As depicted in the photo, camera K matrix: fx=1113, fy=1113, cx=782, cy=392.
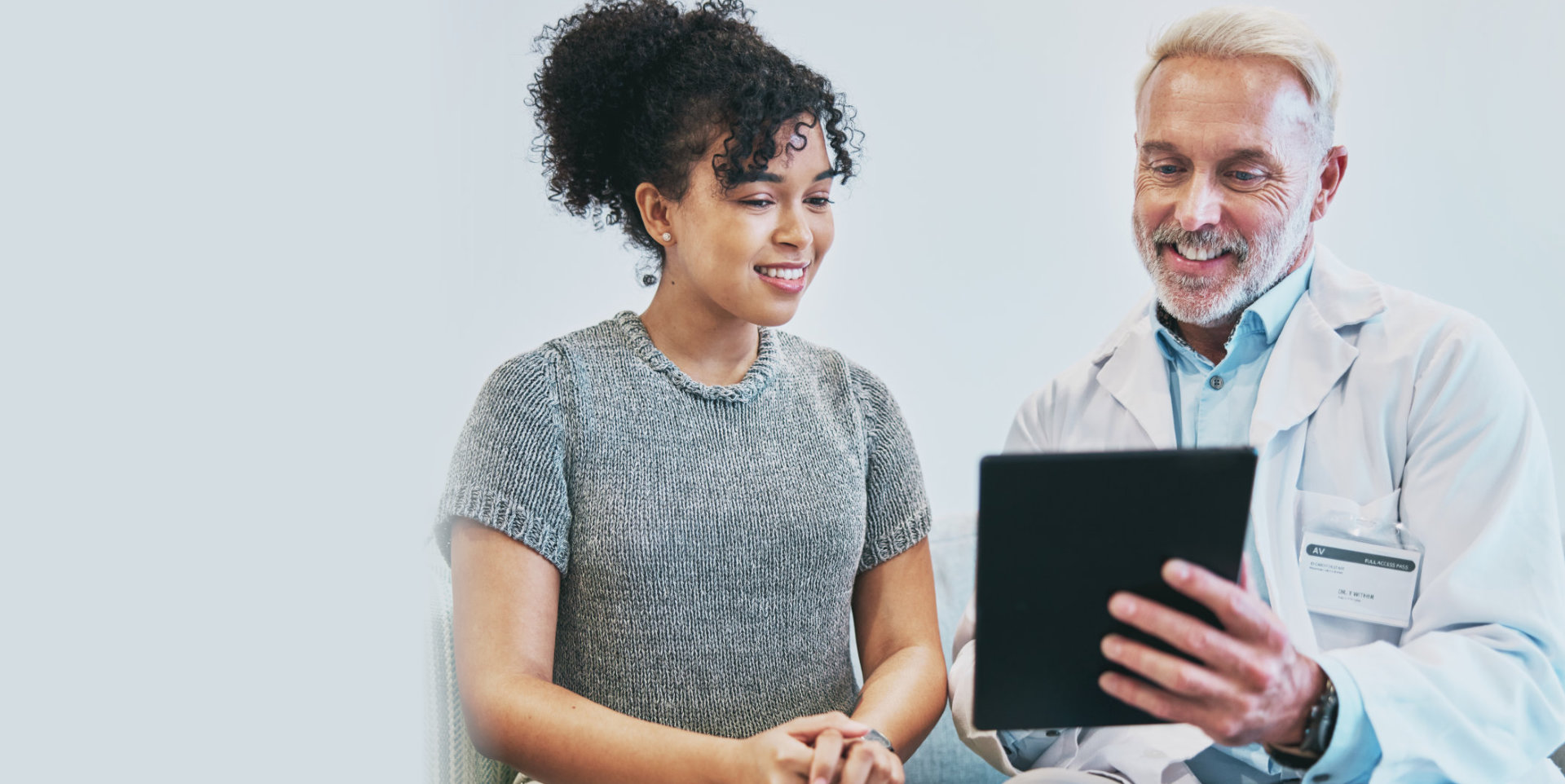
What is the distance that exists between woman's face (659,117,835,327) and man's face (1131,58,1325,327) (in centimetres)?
47

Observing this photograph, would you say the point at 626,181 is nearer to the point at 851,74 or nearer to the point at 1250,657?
the point at 1250,657

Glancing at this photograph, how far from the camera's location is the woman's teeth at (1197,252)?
1385mm

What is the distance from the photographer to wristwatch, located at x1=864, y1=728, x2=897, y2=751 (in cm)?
109

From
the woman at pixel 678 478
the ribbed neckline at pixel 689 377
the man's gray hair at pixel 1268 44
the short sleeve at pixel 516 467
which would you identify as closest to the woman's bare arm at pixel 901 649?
the woman at pixel 678 478

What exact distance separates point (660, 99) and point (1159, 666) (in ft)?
2.61

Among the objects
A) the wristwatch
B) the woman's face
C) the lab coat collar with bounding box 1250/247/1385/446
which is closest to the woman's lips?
the woman's face

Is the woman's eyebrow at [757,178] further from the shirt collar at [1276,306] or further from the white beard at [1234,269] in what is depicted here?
the shirt collar at [1276,306]

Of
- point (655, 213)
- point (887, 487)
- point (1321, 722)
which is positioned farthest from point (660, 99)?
point (1321, 722)

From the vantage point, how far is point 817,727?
1.06m

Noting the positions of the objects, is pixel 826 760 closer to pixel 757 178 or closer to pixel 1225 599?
pixel 1225 599

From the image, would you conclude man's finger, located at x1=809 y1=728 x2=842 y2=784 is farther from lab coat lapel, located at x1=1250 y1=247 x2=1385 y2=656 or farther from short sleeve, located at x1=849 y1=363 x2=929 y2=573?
lab coat lapel, located at x1=1250 y1=247 x2=1385 y2=656

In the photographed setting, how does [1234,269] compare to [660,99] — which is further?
[1234,269]

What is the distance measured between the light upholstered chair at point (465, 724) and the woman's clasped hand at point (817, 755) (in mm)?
292

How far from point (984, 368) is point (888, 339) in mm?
220
